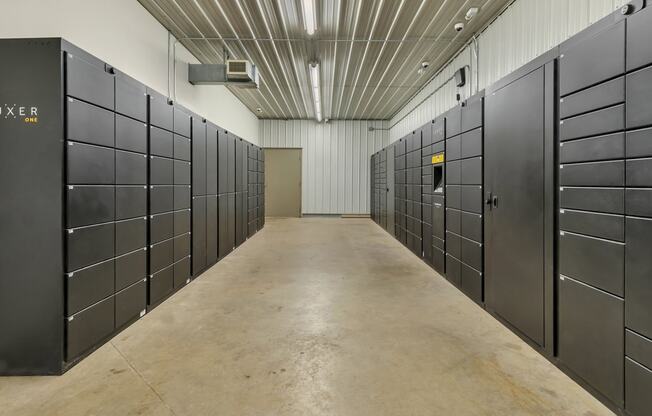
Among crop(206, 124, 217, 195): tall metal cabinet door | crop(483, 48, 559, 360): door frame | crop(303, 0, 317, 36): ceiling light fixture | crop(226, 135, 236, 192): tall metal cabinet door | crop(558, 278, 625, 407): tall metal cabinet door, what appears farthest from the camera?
crop(226, 135, 236, 192): tall metal cabinet door

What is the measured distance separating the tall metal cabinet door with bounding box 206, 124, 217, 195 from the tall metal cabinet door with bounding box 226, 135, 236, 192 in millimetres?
664

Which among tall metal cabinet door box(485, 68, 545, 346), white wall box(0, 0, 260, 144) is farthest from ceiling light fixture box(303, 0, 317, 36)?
tall metal cabinet door box(485, 68, 545, 346)

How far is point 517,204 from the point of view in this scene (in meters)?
2.88

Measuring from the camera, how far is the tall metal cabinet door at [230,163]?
241 inches

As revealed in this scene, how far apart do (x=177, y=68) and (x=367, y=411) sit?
17.7ft

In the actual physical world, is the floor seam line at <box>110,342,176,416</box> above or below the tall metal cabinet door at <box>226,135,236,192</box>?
below

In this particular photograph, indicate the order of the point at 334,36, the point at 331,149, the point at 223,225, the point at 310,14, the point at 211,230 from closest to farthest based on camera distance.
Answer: the point at 310,14
the point at 334,36
the point at 211,230
the point at 223,225
the point at 331,149

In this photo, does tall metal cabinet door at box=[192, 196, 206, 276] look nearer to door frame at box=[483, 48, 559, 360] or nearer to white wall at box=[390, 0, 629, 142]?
door frame at box=[483, 48, 559, 360]

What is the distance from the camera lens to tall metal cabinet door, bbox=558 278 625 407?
1.88 meters

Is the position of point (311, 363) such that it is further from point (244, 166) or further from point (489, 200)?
point (244, 166)

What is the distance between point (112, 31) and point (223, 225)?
3.28 m

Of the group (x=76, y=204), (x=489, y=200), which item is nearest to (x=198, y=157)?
(x=76, y=204)

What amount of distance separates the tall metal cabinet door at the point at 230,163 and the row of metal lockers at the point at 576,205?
4.15 meters

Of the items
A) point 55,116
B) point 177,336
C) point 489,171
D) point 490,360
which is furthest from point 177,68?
point 490,360
